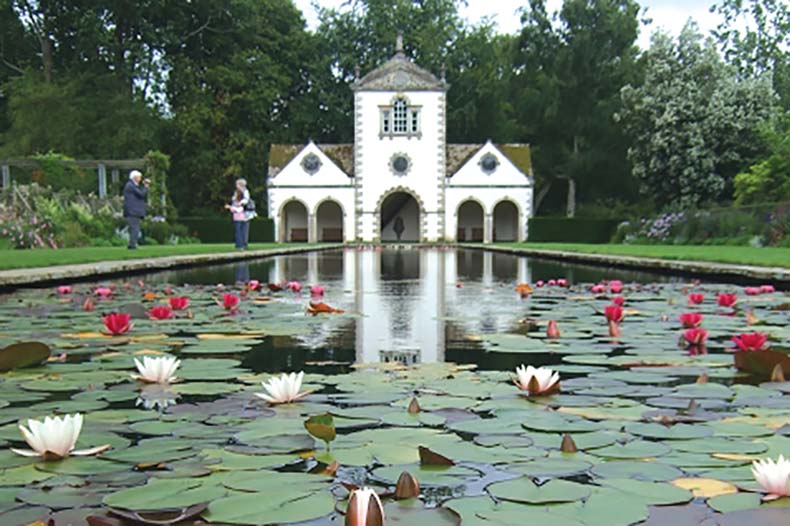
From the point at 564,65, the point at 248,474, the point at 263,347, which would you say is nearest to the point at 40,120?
the point at 564,65

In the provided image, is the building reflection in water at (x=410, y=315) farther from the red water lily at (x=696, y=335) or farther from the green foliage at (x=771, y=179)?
the green foliage at (x=771, y=179)

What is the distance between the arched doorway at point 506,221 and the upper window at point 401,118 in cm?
586

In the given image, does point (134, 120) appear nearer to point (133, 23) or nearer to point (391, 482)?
point (133, 23)

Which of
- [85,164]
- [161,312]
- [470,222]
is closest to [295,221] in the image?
[470,222]

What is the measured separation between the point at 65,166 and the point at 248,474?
2679cm

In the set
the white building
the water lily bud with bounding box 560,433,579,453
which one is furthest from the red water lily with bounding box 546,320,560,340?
the white building

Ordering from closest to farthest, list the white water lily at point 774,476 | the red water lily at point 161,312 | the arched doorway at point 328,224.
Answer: the white water lily at point 774,476, the red water lily at point 161,312, the arched doorway at point 328,224

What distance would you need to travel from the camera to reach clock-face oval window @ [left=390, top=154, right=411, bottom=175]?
1665 inches

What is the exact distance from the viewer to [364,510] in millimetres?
1446

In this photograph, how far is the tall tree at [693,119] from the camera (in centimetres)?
3344

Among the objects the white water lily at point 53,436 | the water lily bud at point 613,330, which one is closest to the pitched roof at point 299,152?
the water lily bud at point 613,330

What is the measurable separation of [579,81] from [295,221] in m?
15.8

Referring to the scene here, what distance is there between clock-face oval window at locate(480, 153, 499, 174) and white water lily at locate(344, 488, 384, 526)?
40.9 meters

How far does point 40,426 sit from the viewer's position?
7.23ft
